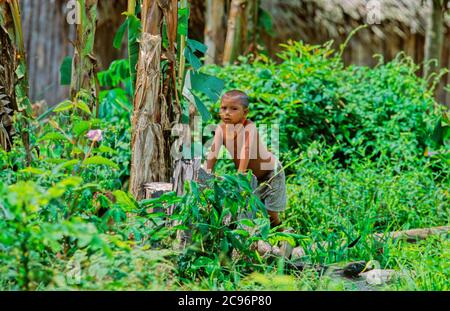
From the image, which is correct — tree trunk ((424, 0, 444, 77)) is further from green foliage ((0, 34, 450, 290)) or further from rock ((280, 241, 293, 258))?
rock ((280, 241, 293, 258))

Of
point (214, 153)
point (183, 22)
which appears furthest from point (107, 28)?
point (214, 153)

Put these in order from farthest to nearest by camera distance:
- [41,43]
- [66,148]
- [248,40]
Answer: [41,43] < [248,40] < [66,148]

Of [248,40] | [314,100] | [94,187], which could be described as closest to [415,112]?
[314,100]

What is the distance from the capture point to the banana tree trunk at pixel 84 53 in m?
4.46

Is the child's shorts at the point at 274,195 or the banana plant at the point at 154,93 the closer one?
the banana plant at the point at 154,93

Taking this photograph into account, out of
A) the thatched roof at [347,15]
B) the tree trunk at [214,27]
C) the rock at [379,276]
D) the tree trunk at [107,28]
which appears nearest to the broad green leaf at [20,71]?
the rock at [379,276]

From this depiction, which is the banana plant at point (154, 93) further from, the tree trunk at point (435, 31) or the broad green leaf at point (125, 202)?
the tree trunk at point (435, 31)

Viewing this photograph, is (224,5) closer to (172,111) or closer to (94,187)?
(172,111)

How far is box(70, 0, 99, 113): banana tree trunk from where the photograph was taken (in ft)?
14.6

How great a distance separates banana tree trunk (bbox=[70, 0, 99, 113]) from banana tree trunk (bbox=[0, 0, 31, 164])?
31cm

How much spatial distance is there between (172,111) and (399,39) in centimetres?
681

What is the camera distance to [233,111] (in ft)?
14.0

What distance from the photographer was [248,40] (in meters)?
8.53

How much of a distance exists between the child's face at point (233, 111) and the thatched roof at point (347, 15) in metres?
5.61
